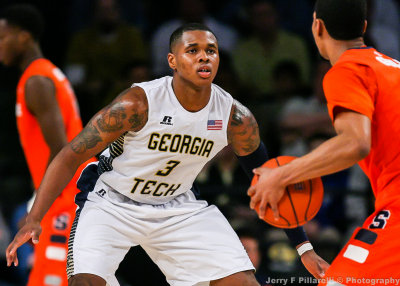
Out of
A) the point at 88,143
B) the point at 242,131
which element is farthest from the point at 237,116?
the point at 88,143

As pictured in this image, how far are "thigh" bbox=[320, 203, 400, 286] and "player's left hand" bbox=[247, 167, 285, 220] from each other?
404mm

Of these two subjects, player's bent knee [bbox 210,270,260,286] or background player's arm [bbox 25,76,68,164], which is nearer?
player's bent knee [bbox 210,270,260,286]

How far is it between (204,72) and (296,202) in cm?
Result: 117

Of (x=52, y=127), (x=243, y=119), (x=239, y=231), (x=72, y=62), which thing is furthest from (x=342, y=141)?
(x=72, y=62)

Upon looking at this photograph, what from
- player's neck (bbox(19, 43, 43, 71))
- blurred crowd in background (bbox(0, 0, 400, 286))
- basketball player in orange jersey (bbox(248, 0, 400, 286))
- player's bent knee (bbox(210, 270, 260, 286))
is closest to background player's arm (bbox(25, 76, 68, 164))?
player's neck (bbox(19, 43, 43, 71))

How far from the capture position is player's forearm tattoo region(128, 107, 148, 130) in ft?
13.6

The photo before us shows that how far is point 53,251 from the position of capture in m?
5.13

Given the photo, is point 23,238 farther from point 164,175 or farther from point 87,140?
point 164,175

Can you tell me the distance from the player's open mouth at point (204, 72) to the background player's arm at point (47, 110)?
135cm

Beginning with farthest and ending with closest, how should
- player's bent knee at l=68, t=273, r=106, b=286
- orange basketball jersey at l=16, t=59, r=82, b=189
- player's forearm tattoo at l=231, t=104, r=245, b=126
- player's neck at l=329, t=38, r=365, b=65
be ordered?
orange basketball jersey at l=16, t=59, r=82, b=189 → player's forearm tattoo at l=231, t=104, r=245, b=126 → player's bent knee at l=68, t=273, r=106, b=286 → player's neck at l=329, t=38, r=365, b=65

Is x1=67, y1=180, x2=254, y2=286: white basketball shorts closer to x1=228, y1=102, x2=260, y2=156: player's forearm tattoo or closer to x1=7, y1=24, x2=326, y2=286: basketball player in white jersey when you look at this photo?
x1=7, y1=24, x2=326, y2=286: basketball player in white jersey

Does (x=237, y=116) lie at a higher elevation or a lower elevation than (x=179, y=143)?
higher

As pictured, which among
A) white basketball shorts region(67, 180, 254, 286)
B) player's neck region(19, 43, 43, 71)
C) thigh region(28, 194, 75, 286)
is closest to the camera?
white basketball shorts region(67, 180, 254, 286)

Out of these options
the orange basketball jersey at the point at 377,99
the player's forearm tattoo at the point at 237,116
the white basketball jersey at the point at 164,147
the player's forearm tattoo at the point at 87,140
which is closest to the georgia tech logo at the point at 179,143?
the white basketball jersey at the point at 164,147
